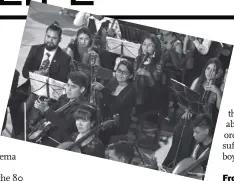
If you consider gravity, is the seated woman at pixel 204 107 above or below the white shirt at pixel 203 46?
below

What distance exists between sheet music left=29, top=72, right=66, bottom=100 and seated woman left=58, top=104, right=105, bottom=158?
0.18 metres

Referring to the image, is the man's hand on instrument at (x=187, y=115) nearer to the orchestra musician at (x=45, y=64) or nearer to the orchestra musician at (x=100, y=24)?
the orchestra musician at (x=100, y=24)

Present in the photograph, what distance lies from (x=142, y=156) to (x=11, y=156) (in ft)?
2.84

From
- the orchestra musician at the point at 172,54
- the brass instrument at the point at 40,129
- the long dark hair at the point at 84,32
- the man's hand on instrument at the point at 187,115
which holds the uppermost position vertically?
the long dark hair at the point at 84,32

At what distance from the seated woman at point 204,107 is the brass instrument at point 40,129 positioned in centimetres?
76

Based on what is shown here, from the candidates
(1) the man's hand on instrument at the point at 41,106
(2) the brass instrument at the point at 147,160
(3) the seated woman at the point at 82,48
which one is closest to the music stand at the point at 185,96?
(2) the brass instrument at the point at 147,160

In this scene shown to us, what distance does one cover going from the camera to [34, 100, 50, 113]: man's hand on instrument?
8.87 feet

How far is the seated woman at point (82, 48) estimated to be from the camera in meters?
2.72

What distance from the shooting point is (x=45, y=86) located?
2.70 m

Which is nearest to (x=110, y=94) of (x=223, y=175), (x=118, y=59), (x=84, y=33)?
(x=118, y=59)

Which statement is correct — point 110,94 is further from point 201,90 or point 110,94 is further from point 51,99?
point 201,90

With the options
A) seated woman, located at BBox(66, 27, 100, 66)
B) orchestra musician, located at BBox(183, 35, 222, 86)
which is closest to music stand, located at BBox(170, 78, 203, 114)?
orchestra musician, located at BBox(183, 35, 222, 86)

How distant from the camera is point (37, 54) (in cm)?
272

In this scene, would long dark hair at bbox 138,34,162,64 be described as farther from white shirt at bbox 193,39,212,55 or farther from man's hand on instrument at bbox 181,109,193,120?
man's hand on instrument at bbox 181,109,193,120
